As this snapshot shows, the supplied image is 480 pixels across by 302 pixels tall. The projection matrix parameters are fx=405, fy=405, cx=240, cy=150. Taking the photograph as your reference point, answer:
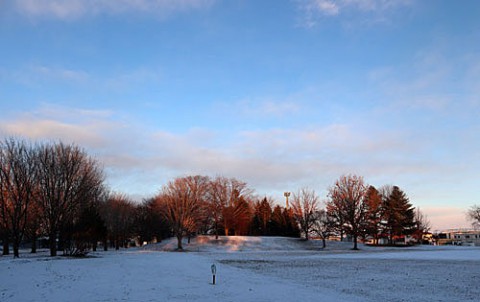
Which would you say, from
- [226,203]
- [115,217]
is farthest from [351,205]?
[115,217]

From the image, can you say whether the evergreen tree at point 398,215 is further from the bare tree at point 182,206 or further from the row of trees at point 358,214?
the bare tree at point 182,206

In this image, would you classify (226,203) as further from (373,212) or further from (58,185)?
(58,185)

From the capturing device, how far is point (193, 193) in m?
70.8

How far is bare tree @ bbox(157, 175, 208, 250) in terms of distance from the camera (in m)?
66.8

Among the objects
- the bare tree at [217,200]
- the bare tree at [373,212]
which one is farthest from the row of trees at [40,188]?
the bare tree at [373,212]

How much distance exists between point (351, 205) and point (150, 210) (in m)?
47.1

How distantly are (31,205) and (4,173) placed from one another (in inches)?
240

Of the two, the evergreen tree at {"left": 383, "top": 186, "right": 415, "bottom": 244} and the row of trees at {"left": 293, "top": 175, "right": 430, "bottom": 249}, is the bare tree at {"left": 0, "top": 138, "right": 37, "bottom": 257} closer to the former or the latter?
the row of trees at {"left": 293, "top": 175, "right": 430, "bottom": 249}

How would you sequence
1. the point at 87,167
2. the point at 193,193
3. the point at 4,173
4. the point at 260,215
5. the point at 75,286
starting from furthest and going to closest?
the point at 260,215 → the point at 193,193 → the point at 87,167 → the point at 4,173 → the point at 75,286

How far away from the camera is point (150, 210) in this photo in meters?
94.5

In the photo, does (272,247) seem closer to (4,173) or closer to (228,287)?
(4,173)

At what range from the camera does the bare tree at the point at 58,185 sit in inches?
1667

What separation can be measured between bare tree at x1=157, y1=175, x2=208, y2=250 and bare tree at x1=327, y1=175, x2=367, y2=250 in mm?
24529

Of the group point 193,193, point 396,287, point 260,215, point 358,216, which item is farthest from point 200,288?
point 260,215
